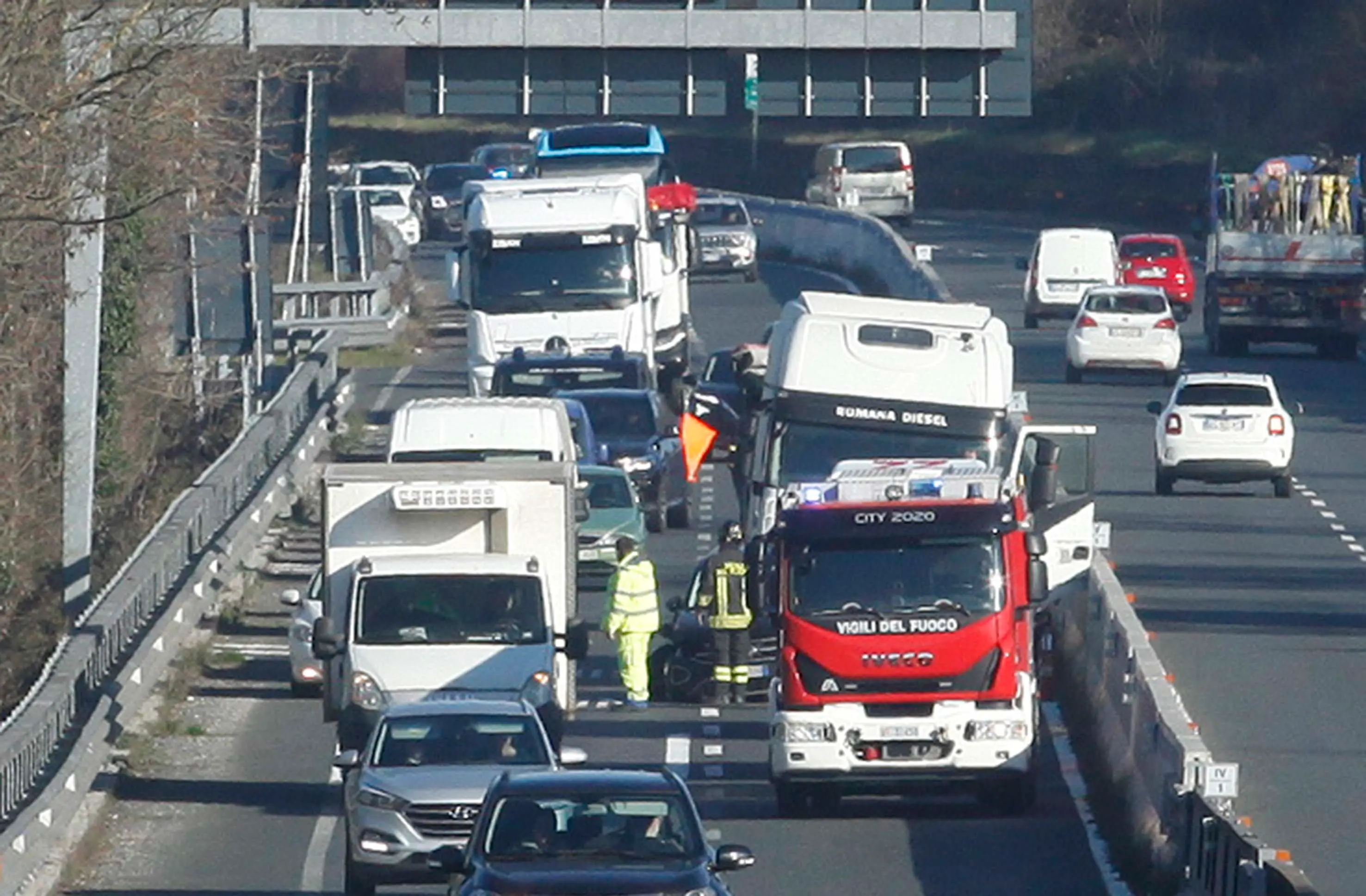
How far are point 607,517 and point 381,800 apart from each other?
45.9 feet

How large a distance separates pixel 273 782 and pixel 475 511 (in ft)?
10.2

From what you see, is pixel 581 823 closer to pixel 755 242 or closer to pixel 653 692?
pixel 653 692

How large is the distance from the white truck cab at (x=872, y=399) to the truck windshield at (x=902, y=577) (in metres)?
5.53

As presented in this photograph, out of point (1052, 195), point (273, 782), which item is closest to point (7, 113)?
point (273, 782)

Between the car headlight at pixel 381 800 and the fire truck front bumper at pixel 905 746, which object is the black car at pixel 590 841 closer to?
the car headlight at pixel 381 800

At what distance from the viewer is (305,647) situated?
24.9m

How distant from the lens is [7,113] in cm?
1967

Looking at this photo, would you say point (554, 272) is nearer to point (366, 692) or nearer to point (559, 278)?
point (559, 278)

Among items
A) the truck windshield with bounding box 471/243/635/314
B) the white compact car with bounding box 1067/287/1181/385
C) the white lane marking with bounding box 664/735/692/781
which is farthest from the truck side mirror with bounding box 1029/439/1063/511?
the white compact car with bounding box 1067/287/1181/385

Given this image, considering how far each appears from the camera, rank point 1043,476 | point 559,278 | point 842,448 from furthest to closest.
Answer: point 559,278 < point 842,448 < point 1043,476

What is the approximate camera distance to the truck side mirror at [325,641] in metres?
21.6

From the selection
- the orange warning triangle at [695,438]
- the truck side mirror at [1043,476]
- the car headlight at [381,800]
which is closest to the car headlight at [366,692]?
the car headlight at [381,800]

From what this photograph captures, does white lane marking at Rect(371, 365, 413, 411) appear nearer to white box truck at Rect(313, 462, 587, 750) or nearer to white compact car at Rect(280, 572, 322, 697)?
white compact car at Rect(280, 572, 322, 697)

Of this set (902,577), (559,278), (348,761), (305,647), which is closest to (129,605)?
(305,647)
